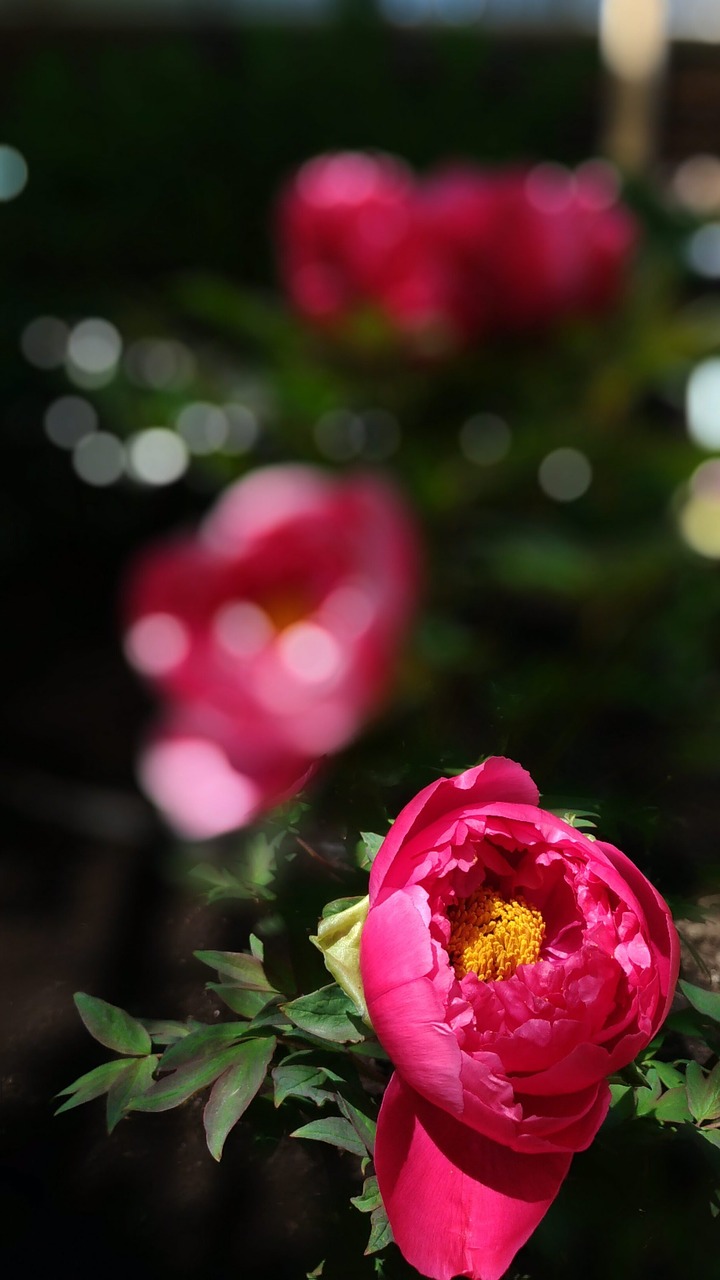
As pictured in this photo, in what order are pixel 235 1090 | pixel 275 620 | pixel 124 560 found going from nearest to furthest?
pixel 275 620 < pixel 235 1090 < pixel 124 560

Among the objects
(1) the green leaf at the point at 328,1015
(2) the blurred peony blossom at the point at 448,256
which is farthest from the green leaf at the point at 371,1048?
(2) the blurred peony blossom at the point at 448,256

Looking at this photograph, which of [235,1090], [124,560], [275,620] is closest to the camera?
[275,620]

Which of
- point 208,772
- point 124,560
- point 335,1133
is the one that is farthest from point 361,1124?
point 124,560

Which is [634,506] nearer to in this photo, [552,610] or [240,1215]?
[552,610]

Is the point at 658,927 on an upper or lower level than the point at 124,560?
upper

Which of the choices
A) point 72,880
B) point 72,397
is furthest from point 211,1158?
point 72,397

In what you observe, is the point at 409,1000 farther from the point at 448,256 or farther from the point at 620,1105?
the point at 448,256
